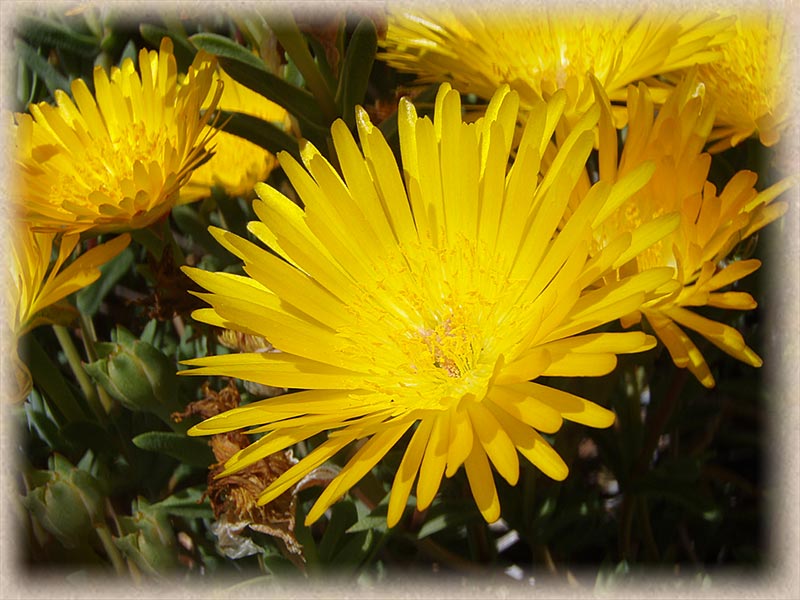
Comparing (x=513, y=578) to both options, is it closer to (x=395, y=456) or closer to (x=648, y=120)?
(x=395, y=456)

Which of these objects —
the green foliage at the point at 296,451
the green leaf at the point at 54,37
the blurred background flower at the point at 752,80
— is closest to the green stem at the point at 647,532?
the green foliage at the point at 296,451

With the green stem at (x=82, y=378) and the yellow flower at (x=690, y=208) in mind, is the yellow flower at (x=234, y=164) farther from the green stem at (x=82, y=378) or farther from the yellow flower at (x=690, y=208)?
the yellow flower at (x=690, y=208)

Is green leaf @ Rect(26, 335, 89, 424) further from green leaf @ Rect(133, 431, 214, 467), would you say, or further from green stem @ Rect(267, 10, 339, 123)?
green stem @ Rect(267, 10, 339, 123)

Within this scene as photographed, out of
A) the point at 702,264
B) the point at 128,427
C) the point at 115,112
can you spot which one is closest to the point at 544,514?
the point at 702,264

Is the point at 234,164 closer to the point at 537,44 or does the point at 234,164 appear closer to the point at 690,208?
the point at 537,44

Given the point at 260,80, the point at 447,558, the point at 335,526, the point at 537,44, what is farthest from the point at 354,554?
the point at 537,44
